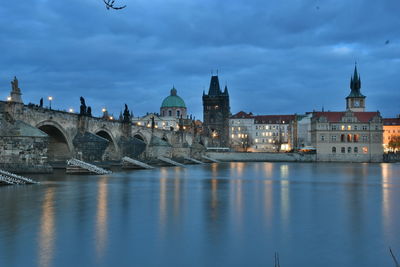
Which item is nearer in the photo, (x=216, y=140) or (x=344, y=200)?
(x=344, y=200)

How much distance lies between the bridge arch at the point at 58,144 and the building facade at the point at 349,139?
5827 cm

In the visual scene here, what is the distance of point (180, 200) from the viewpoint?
19.8m

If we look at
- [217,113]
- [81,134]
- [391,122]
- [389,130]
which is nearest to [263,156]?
[217,113]

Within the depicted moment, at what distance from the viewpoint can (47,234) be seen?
1166 cm

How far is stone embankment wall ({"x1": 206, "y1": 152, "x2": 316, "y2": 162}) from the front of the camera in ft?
277

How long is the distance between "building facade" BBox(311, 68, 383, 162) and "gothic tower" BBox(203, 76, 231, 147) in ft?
127

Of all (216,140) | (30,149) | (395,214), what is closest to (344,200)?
(395,214)

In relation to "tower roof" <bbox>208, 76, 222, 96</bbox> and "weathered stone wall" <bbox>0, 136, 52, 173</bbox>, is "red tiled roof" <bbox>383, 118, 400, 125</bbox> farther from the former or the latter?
"weathered stone wall" <bbox>0, 136, 52, 173</bbox>

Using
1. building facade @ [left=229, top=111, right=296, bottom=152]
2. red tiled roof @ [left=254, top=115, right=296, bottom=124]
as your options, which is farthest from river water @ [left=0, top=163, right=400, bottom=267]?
red tiled roof @ [left=254, top=115, right=296, bottom=124]

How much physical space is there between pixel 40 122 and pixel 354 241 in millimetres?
27780

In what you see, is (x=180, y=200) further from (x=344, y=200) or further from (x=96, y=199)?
(x=344, y=200)

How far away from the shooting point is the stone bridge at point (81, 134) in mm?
32969

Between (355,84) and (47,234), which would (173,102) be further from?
(47,234)

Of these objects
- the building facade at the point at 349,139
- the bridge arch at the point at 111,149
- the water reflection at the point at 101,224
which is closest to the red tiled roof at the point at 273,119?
the building facade at the point at 349,139
